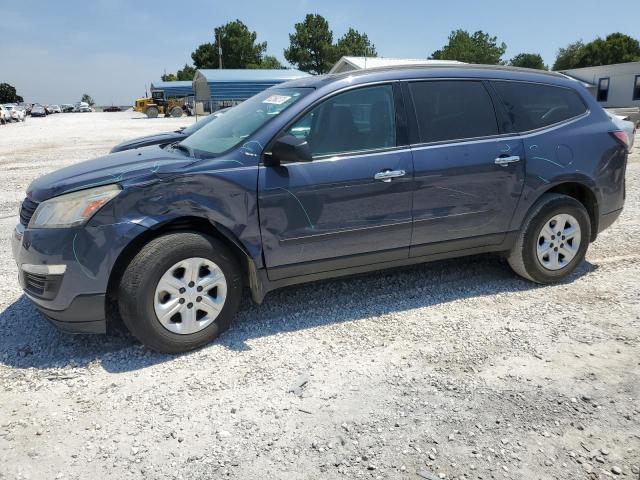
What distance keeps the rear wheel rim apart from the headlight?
23.1 inches

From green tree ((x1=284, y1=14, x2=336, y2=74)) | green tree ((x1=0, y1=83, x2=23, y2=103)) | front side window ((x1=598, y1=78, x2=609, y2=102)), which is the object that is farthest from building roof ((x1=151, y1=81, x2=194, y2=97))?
green tree ((x1=0, y1=83, x2=23, y2=103))

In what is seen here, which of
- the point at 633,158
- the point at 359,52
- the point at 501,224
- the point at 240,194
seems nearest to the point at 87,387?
the point at 240,194

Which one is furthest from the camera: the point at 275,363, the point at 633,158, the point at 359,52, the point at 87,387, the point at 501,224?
the point at 359,52

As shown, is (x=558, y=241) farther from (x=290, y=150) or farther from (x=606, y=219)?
(x=290, y=150)

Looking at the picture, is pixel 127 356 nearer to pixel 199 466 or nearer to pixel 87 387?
pixel 87 387

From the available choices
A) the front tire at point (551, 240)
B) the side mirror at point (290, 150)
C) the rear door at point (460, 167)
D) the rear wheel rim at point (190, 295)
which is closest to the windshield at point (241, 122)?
the side mirror at point (290, 150)

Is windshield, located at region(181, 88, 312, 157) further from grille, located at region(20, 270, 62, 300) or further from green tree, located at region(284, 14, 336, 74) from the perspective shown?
green tree, located at region(284, 14, 336, 74)

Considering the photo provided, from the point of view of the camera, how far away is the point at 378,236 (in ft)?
12.3

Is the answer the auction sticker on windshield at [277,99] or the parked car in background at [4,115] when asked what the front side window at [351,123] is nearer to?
the auction sticker on windshield at [277,99]

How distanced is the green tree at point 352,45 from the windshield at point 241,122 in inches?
2972

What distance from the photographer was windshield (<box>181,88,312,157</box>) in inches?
142

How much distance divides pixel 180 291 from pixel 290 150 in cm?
116

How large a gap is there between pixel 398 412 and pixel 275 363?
2.94 ft

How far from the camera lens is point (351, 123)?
12.1 ft
